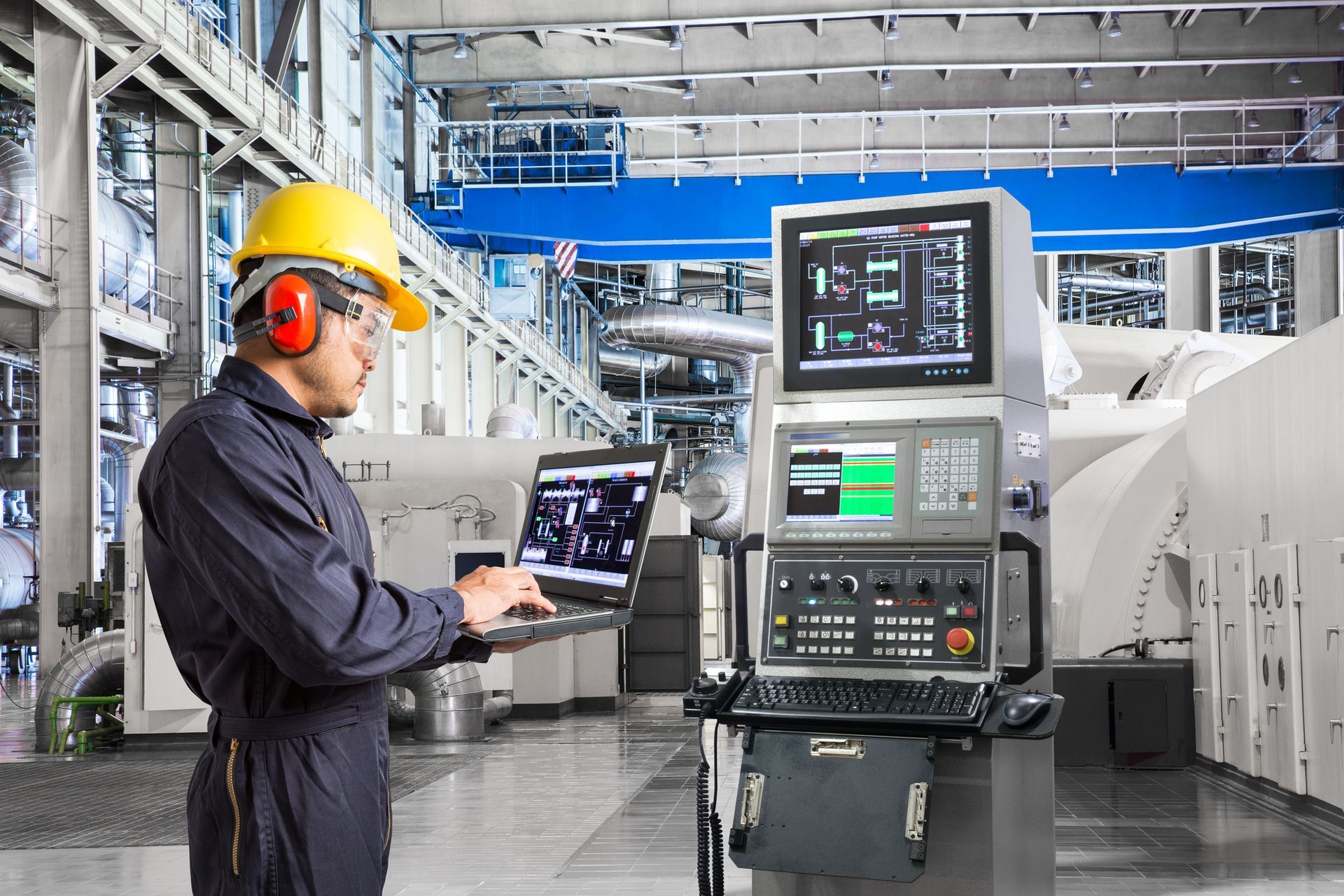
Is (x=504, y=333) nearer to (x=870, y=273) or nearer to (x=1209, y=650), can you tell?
(x=1209, y=650)

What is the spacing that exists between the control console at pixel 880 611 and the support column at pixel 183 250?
36.7 ft

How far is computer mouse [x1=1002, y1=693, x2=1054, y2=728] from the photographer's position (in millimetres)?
2961

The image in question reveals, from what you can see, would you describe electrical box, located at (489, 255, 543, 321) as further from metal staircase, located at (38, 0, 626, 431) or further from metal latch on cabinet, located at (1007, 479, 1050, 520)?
metal latch on cabinet, located at (1007, 479, 1050, 520)

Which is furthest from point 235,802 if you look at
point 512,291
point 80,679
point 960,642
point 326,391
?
point 512,291

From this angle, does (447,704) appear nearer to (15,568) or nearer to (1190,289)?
(15,568)

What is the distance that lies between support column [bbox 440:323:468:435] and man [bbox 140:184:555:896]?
20.5 meters

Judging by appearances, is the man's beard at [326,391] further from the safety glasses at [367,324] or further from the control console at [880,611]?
the control console at [880,611]

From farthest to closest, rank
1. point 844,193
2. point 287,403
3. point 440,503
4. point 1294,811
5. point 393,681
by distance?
point 844,193
point 440,503
point 393,681
point 1294,811
point 287,403

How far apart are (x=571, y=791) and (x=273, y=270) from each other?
649 cm

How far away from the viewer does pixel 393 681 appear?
33.2ft

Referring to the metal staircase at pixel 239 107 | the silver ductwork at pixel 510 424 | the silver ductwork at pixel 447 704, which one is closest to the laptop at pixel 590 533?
the silver ductwork at pixel 447 704

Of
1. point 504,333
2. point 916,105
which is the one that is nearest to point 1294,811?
point 916,105

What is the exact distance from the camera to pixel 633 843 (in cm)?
630

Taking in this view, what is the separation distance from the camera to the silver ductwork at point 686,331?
25750 millimetres
